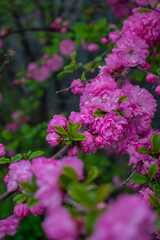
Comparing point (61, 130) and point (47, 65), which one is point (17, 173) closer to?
point (61, 130)

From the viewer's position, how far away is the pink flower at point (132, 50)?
0.90 m

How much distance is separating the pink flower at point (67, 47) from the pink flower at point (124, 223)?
225 cm

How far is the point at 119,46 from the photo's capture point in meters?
0.92

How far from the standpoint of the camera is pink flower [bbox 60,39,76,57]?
7.81 ft

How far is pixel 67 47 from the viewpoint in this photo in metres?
2.41

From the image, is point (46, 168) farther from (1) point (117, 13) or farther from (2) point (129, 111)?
(1) point (117, 13)

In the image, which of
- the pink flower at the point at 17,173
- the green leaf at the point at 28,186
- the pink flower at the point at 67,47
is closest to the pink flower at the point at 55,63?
the pink flower at the point at 67,47

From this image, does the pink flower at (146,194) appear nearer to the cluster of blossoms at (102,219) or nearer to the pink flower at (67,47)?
the cluster of blossoms at (102,219)

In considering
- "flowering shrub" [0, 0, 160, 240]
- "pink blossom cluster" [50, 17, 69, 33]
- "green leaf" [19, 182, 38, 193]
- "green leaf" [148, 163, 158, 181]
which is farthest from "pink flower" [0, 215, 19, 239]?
"pink blossom cluster" [50, 17, 69, 33]

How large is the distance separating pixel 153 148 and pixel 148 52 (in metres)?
0.43

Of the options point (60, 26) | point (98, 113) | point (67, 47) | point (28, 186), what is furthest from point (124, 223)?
point (67, 47)

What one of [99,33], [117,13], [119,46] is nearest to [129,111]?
[119,46]

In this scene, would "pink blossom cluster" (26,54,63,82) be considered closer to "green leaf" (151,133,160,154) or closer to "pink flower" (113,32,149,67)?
"pink flower" (113,32,149,67)

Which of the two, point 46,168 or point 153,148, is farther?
point 153,148
